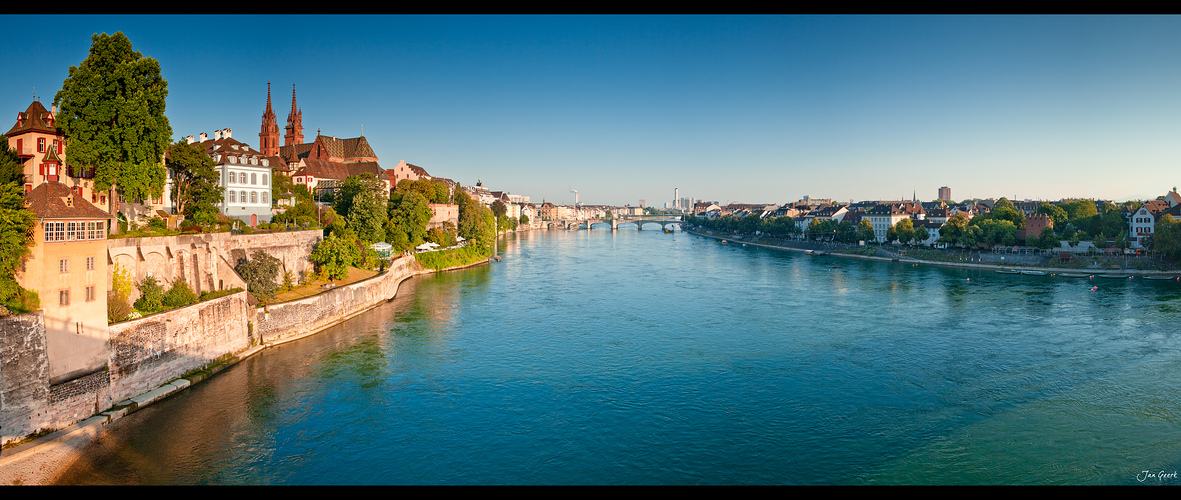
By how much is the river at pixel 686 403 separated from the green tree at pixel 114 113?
505 centimetres

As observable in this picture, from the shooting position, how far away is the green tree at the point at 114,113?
13586 millimetres

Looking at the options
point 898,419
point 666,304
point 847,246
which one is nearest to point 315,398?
point 898,419

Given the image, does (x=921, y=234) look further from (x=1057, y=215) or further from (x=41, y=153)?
(x=41, y=153)

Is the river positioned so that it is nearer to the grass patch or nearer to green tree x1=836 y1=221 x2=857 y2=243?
the grass patch

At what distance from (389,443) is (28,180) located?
36.4ft

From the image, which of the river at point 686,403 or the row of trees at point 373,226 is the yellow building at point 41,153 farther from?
the row of trees at point 373,226

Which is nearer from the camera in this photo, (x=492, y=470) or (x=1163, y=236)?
(x=492, y=470)

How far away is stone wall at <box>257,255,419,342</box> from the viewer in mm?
15305

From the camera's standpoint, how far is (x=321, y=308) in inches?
685

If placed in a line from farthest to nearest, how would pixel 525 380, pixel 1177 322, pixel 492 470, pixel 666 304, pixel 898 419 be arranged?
pixel 666 304, pixel 1177 322, pixel 525 380, pixel 898 419, pixel 492 470

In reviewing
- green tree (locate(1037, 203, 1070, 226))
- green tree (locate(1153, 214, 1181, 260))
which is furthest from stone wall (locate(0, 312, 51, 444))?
green tree (locate(1037, 203, 1070, 226))

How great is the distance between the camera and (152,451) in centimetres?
927

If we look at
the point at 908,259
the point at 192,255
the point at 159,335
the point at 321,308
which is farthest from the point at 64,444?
the point at 908,259
